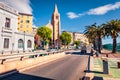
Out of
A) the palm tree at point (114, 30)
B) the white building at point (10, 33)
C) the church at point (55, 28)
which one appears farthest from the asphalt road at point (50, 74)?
the church at point (55, 28)

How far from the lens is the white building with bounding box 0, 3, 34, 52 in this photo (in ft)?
122

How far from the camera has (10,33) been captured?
40500mm

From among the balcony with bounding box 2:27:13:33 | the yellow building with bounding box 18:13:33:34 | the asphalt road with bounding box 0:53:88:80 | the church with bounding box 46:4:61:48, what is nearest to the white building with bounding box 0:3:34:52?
the balcony with bounding box 2:27:13:33

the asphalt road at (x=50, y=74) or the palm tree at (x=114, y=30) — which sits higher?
the palm tree at (x=114, y=30)

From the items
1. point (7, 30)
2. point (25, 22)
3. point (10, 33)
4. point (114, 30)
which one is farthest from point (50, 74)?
point (25, 22)

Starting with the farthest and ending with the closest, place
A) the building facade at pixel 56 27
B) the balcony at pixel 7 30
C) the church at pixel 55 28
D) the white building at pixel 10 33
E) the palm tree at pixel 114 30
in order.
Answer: the building facade at pixel 56 27 → the church at pixel 55 28 → the palm tree at pixel 114 30 → the balcony at pixel 7 30 → the white building at pixel 10 33

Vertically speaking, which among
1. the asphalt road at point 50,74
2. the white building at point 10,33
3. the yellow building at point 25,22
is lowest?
the asphalt road at point 50,74

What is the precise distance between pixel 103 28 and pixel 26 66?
37244 mm

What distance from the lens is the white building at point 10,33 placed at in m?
37.2

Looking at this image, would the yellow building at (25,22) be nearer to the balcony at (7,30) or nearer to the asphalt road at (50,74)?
the balcony at (7,30)

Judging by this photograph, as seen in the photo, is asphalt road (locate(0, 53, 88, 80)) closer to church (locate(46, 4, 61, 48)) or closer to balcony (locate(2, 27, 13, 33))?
balcony (locate(2, 27, 13, 33))

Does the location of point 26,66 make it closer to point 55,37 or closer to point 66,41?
point 66,41

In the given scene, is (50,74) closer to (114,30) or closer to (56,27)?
(114,30)

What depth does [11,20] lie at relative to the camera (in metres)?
41.8
